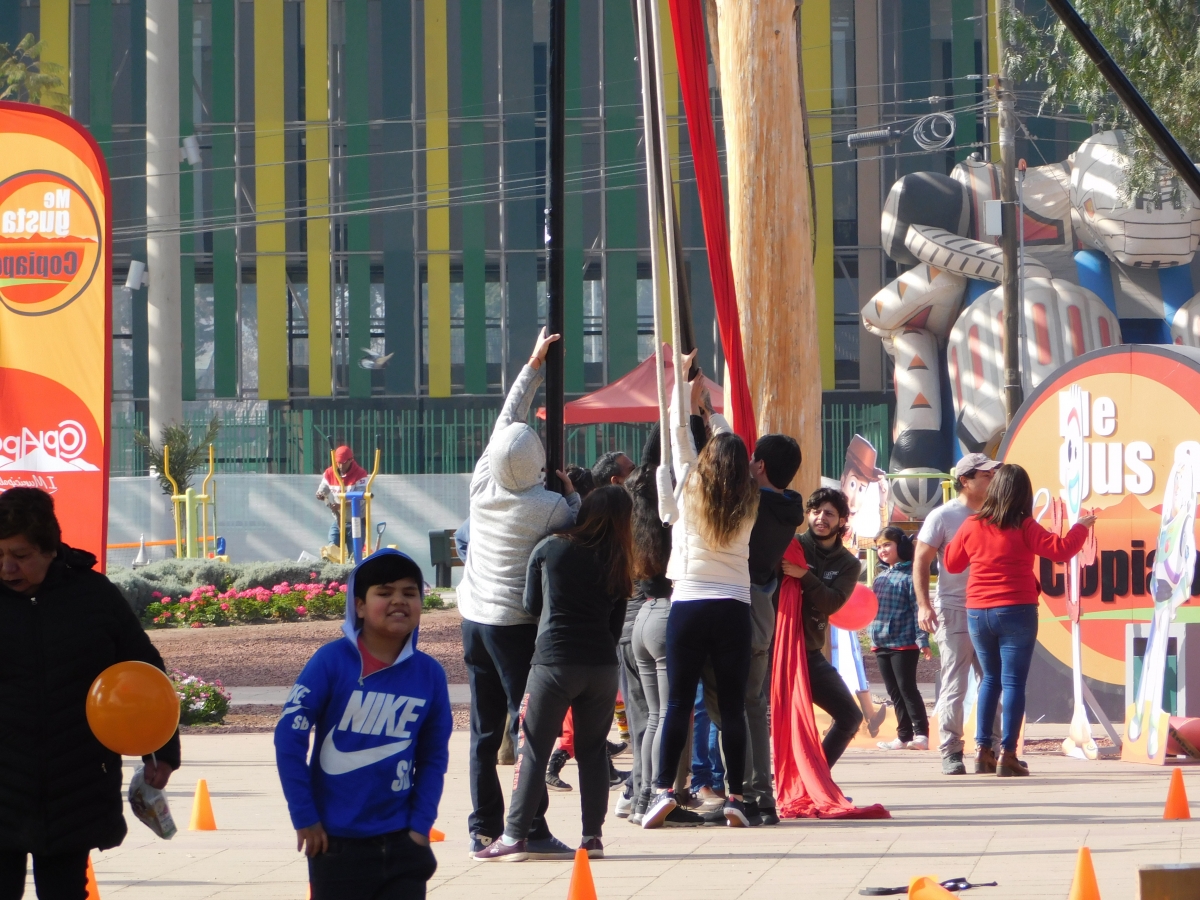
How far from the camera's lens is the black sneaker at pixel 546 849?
253 inches

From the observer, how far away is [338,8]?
110ft

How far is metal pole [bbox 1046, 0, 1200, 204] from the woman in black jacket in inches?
124

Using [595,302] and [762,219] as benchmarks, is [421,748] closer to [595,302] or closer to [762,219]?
[762,219]

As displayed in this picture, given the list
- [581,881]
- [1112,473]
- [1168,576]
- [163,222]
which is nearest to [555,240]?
[581,881]

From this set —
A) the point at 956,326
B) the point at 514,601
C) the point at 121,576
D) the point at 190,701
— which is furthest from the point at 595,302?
the point at 514,601

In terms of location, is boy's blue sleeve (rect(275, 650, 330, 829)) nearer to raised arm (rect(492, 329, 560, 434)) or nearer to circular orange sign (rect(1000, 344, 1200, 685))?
raised arm (rect(492, 329, 560, 434))

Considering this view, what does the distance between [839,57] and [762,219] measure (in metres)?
25.6

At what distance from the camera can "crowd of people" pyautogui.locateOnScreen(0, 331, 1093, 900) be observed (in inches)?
160

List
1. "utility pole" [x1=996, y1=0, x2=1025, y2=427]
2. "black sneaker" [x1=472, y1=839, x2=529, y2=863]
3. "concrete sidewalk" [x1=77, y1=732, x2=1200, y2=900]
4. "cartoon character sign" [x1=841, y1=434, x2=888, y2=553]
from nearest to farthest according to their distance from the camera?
"concrete sidewalk" [x1=77, y1=732, x2=1200, y2=900] < "black sneaker" [x1=472, y1=839, x2=529, y2=863] < "cartoon character sign" [x1=841, y1=434, x2=888, y2=553] < "utility pole" [x1=996, y1=0, x2=1025, y2=427]

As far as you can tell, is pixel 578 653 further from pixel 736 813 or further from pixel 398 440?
pixel 398 440

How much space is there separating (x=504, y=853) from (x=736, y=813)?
3.97ft

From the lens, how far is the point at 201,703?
12.0 metres

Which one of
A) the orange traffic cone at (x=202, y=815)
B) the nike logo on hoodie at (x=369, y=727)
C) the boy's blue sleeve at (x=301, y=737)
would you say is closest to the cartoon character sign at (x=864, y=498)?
the orange traffic cone at (x=202, y=815)

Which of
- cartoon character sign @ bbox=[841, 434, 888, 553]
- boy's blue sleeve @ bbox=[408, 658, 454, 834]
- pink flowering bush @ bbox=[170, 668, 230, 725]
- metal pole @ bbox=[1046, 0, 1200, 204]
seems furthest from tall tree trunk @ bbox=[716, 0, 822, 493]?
cartoon character sign @ bbox=[841, 434, 888, 553]
